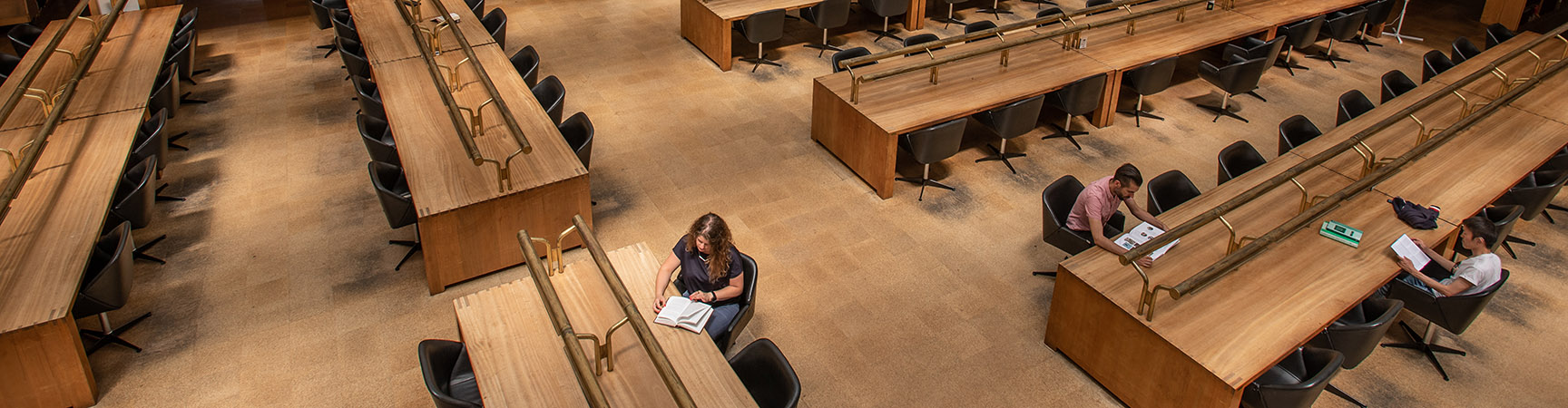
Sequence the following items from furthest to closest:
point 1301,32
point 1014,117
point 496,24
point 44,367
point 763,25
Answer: point 1301,32
point 496,24
point 763,25
point 1014,117
point 44,367

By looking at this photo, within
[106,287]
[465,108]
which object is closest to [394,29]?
[465,108]

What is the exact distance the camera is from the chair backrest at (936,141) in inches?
249

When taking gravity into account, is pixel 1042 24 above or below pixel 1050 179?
above

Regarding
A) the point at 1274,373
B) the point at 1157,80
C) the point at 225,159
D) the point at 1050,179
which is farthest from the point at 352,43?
the point at 1274,373

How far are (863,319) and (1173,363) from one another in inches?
66.8

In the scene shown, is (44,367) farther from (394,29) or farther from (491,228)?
(394,29)

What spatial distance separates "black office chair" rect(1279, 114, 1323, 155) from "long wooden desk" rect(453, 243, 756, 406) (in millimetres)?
4373

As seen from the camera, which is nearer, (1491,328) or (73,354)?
(73,354)

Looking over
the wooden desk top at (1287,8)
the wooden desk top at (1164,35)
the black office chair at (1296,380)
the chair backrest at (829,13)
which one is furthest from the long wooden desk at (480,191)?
the wooden desk top at (1287,8)

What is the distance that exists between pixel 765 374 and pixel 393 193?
2667 mm

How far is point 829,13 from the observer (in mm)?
9094

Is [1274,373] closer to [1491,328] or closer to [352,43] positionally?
[1491,328]

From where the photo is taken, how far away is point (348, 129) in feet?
25.3

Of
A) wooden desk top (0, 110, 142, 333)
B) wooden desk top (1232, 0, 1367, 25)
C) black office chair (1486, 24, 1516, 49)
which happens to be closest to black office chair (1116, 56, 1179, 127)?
wooden desk top (1232, 0, 1367, 25)
